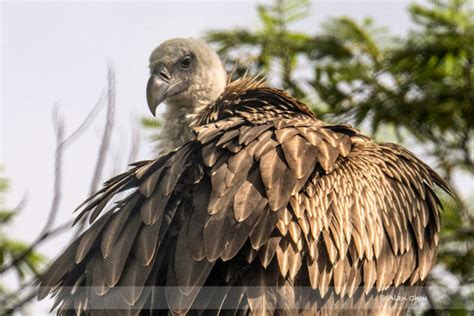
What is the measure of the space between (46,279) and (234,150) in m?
1.00

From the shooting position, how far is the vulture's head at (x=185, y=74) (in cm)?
629

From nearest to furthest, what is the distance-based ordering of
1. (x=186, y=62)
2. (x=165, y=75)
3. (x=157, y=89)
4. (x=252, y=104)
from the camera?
(x=252, y=104) < (x=157, y=89) < (x=165, y=75) < (x=186, y=62)

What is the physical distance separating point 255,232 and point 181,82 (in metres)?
2.11

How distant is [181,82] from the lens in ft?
20.7

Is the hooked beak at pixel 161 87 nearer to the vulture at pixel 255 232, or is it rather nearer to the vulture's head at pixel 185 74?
the vulture's head at pixel 185 74

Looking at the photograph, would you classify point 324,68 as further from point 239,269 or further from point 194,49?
point 239,269

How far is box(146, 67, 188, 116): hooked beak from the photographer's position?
6.08 metres

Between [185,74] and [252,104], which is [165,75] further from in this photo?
[252,104]

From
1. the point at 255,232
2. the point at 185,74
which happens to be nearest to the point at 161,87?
the point at 185,74

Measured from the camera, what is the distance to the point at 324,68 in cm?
855

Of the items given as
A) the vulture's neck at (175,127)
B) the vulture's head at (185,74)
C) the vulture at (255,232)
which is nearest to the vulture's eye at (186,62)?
the vulture's head at (185,74)

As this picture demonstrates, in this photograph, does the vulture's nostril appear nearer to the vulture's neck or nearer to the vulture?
the vulture's neck

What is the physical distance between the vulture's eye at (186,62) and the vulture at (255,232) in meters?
0.96

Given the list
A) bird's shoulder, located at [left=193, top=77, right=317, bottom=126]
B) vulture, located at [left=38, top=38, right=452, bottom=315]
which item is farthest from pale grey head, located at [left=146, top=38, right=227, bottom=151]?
vulture, located at [left=38, top=38, right=452, bottom=315]
